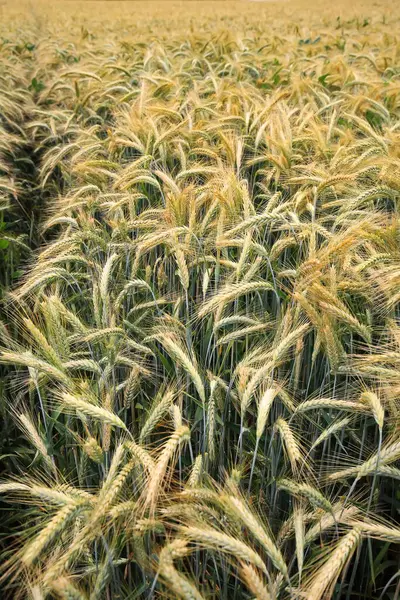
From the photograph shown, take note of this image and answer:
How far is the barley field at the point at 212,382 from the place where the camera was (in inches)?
48.6

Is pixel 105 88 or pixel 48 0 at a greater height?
pixel 48 0

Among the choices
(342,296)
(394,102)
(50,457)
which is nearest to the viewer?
A: (50,457)

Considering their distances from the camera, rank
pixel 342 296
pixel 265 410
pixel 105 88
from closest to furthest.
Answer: pixel 265 410, pixel 342 296, pixel 105 88

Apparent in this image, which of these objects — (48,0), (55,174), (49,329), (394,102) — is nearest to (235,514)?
(49,329)

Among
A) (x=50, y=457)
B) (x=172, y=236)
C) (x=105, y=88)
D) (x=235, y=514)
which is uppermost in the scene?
(x=105, y=88)

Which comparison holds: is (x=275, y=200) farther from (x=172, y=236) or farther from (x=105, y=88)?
(x=105, y=88)

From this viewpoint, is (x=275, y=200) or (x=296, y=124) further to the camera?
(x=296, y=124)

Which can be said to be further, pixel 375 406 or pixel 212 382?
pixel 212 382

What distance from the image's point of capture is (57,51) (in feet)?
25.8

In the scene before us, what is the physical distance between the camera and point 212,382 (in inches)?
58.7

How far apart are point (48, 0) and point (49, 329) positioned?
32875 mm

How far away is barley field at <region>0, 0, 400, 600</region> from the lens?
124 cm

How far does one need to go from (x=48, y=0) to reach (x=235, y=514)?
1324 inches

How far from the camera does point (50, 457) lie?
162 cm
